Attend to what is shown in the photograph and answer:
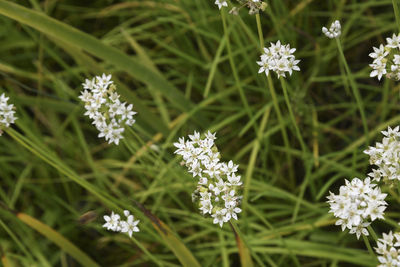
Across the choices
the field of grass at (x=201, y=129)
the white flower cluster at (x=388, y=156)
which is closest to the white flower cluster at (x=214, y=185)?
the white flower cluster at (x=388, y=156)

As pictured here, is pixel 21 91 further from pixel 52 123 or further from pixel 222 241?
pixel 222 241

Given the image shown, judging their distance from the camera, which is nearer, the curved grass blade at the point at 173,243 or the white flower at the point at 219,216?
the white flower at the point at 219,216

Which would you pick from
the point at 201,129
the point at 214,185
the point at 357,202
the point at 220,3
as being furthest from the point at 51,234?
the point at 357,202

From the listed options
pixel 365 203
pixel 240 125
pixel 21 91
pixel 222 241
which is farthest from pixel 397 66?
pixel 21 91

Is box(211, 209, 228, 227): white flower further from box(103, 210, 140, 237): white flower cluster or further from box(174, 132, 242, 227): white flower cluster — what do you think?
box(103, 210, 140, 237): white flower cluster

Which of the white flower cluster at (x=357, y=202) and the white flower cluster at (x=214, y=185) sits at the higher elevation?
the white flower cluster at (x=214, y=185)

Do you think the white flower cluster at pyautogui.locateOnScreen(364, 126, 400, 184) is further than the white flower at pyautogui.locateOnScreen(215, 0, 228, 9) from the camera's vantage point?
No

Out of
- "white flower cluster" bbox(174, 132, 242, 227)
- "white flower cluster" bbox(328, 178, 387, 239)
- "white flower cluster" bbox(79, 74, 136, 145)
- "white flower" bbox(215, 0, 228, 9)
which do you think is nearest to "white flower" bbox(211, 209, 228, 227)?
"white flower cluster" bbox(174, 132, 242, 227)

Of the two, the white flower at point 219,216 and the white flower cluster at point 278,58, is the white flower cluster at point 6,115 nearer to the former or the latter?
the white flower at point 219,216

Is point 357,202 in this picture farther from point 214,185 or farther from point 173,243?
point 173,243
